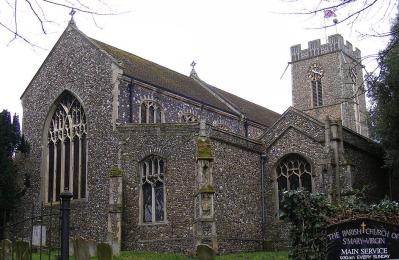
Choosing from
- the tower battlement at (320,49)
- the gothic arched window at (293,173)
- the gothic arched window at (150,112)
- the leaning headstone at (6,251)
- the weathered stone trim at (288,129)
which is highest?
the tower battlement at (320,49)

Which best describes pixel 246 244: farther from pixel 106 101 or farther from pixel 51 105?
pixel 51 105

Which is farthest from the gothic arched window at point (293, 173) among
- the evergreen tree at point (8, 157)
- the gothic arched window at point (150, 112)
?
the evergreen tree at point (8, 157)

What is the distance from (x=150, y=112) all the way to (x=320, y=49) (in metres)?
25.9

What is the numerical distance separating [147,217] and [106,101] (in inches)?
203

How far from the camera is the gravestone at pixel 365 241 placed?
878 centimetres

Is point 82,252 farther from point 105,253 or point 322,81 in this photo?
point 322,81

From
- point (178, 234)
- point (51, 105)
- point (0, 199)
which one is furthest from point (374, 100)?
point (0, 199)

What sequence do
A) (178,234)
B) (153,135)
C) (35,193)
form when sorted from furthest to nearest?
(35,193), (153,135), (178,234)

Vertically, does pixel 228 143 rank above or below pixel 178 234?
above

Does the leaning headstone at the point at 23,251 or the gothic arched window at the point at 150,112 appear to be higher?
the gothic arched window at the point at 150,112

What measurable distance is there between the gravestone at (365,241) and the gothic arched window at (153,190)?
11572 mm

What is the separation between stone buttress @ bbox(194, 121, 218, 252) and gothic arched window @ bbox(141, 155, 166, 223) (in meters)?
1.55

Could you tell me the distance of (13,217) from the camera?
2475 centimetres

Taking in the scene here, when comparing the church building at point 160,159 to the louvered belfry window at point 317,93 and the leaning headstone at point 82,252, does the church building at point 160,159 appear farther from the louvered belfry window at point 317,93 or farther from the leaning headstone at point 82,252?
the louvered belfry window at point 317,93
